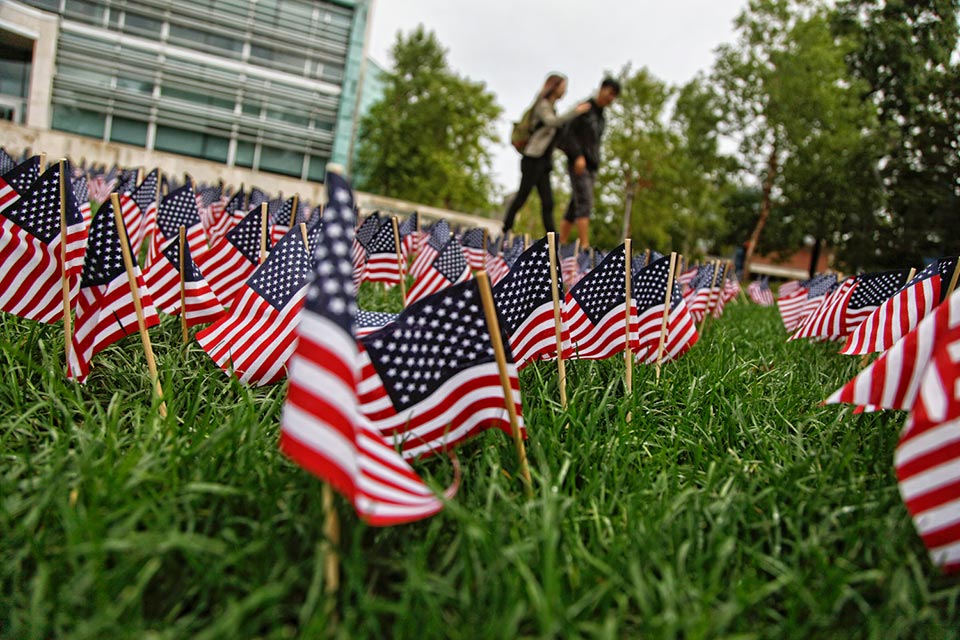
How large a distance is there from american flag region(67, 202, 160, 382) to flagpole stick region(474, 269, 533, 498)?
5.56 feet

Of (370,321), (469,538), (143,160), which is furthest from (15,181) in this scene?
(143,160)

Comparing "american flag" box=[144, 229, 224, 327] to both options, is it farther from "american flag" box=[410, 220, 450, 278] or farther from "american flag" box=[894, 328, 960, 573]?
"american flag" box=[894, 328, 960, 573]

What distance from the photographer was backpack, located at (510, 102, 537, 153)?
9.41m

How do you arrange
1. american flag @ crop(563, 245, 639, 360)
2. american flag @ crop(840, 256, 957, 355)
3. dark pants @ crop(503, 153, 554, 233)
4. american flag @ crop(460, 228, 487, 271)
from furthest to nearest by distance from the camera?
dark pants @ crop(503, 153, 554, 233), american flag @ crop(460, 228, 487, 271), american flag @ crop(563, 245, 639, 360), american flag @ crop(840, 256, 957, 355)

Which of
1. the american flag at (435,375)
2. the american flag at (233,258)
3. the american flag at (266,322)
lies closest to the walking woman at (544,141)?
the american flag at (233,258)

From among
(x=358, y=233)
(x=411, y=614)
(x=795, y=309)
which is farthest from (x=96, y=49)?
(x=411, y=614)

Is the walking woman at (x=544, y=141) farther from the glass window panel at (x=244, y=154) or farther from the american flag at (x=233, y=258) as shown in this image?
the glass window panel at (x=244, y=154)

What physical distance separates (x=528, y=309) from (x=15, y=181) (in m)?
2.86

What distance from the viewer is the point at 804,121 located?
30516 mm

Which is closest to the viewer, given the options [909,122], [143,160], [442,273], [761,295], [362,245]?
[442,273]

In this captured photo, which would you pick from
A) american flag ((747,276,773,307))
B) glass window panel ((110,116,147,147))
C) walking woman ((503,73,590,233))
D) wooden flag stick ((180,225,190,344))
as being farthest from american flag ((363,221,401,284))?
glass window panel ((110,116,147,147))

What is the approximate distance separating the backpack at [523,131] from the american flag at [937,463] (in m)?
7.95

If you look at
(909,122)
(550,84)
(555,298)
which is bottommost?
(555,298)

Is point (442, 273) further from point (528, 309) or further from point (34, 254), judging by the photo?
point (34, 254)
